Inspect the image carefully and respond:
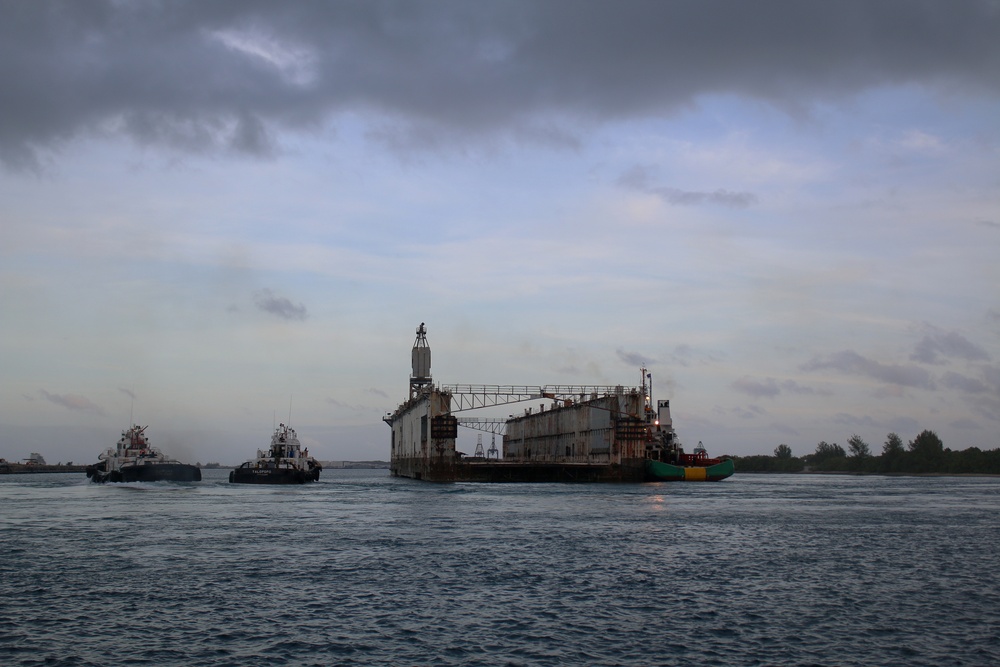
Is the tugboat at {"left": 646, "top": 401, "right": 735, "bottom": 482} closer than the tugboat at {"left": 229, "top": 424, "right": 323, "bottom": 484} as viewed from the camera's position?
No

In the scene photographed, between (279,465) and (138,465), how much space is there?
17.0m

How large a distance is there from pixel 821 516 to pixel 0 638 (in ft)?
174

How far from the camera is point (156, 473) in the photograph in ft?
354

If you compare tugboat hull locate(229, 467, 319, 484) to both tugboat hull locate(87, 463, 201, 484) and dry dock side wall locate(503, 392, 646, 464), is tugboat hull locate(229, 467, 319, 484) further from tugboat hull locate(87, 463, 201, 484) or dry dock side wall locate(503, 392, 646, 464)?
dry dock side wall locate(503, 392, 646, 464)

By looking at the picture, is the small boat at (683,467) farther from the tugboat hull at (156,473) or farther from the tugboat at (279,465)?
the tugboat hull at (156,473)

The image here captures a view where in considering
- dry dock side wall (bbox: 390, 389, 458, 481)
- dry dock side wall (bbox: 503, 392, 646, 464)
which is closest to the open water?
dry dock side wall (bbox: 390, 389, 458, 481)

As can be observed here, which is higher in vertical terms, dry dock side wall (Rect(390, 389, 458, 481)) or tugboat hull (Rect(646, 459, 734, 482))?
dry dock side wall (Rect(390, 389, 458, 481))

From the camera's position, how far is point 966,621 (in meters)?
25.1

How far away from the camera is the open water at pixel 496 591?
71.5 ft

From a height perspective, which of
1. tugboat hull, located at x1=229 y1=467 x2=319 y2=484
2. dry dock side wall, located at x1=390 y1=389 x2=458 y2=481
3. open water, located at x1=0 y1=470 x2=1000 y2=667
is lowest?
open water, located at x1=0 y1=470 x2=1000 y2=667

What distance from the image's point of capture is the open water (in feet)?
71.5

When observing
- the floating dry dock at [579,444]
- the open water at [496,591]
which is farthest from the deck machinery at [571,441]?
the open water at [496,591]

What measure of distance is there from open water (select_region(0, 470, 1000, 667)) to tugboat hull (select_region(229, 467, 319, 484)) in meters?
50.5

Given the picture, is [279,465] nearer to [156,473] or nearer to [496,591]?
[156,473]
